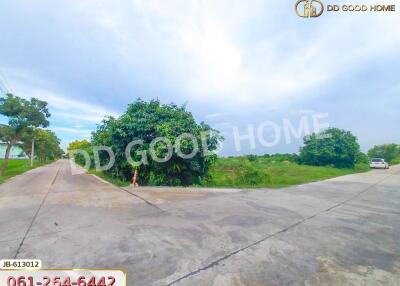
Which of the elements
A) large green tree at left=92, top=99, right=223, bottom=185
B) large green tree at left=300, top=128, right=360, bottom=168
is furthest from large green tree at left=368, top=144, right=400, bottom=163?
large green tree at left=92, top=99, right=223, bottom=185

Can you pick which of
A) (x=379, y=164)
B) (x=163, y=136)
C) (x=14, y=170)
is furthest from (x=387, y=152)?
(x=14, y=170)

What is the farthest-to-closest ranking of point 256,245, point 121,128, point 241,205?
point 121,128, point 241,205, point 256,245

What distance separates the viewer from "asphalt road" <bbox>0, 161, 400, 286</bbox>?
2.57 meters

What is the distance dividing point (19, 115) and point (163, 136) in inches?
489

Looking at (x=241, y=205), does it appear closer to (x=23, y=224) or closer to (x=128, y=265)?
(x=128, y=265)

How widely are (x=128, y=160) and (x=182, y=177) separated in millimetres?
2617

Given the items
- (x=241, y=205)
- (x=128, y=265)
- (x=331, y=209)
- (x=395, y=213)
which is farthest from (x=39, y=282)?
(x=395, y=213)

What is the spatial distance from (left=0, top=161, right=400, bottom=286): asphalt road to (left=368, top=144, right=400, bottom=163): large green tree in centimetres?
4938

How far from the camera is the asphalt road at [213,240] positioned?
257 centimetres

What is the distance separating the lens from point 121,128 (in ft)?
32.3

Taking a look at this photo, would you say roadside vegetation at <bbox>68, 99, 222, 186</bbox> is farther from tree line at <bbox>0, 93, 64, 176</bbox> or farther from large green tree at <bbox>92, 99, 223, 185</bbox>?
tree line at <bbox>0, 93, 64, 176</bbox>

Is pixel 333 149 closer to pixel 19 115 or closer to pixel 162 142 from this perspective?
pixel 162 142

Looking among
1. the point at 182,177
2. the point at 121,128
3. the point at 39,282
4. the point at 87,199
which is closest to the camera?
the point at 39,282

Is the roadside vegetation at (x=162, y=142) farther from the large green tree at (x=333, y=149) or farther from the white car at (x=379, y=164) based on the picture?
the white car at (x=379, y=164)
